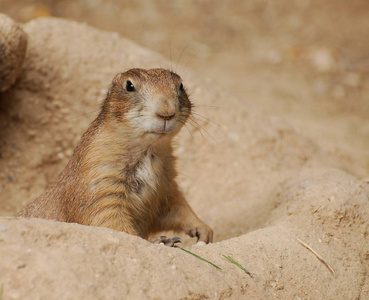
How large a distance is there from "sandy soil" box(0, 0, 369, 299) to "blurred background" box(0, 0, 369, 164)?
0.05m

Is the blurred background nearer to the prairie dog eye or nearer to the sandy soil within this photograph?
the sandy soil

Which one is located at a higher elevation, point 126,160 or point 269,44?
point 126,160

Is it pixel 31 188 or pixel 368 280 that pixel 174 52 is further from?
pixel 368 280

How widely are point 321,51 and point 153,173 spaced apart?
28.4 ft

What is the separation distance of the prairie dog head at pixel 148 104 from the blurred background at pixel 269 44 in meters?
4.92

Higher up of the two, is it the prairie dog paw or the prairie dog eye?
the prairie dog eye

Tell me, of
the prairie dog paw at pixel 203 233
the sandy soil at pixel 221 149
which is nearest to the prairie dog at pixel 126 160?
the prairie dog paw at pixel 203 233

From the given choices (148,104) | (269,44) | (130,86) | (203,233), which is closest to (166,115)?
(148,104)

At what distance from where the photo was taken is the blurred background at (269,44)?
30.9ft

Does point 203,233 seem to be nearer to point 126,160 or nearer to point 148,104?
point 126,160

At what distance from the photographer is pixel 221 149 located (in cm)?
574

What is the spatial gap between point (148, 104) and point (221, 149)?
2.53m

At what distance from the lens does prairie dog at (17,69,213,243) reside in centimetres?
336

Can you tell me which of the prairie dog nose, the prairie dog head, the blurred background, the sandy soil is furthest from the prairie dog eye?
the blurred background
